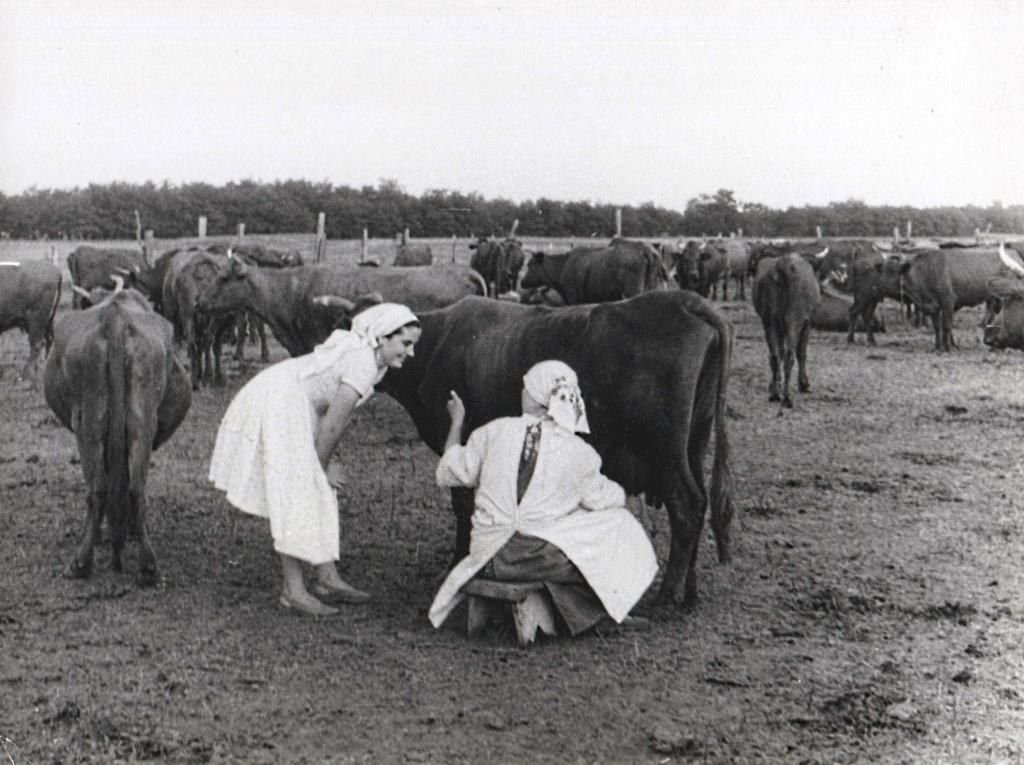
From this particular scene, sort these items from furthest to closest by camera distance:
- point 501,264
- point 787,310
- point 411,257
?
point 411,257
point 501,264
point 787,310

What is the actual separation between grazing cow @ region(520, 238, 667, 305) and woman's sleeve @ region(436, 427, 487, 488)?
42.0 feet

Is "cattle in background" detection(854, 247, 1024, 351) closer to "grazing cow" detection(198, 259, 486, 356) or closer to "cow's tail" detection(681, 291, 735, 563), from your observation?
"grazing cow" detection(198, 259, 486, 356)

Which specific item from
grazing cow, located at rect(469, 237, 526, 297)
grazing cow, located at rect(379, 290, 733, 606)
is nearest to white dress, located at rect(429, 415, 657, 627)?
grazing cow, located at rect(379, 290, 733, 606)

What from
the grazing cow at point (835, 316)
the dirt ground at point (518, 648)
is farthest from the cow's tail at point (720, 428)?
the grazing cow at point (835, 316)

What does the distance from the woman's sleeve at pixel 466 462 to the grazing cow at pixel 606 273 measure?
42.0ft

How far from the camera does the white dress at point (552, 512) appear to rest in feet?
17.5

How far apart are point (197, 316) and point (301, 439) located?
31.4ft

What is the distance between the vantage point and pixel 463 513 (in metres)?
6.31

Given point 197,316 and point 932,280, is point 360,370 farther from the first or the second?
point 932,280

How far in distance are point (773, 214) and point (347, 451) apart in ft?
156

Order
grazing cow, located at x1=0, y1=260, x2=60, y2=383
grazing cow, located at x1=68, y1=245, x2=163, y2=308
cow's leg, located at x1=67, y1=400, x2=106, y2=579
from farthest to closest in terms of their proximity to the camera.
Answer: grazing cow, located at x1=68, y1=245, x2=163, y2=308 → grazing cow, located at x1=0, y1=260, x2=60, y2=383 → cow's leg, located at x1=67, y1=400, x2=106, y2=579

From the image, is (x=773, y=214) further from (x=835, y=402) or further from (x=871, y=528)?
(x=871, y=528)

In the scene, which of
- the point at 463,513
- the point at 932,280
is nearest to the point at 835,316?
the point at 932,280

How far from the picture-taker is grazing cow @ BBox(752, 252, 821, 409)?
13.0 metres
